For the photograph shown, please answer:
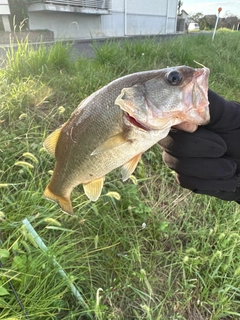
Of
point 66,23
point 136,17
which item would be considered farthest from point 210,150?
point 136,17

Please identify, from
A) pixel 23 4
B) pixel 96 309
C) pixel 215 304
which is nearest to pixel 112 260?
pixel 96 309

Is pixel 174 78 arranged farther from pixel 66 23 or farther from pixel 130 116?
pixel 66 23

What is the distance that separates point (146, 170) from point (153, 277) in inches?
42.2

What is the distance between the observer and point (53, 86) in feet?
10.9

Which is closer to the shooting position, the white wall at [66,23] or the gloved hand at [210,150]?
the gloved hand at [210,150]

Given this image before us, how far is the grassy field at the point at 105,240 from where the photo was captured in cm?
169

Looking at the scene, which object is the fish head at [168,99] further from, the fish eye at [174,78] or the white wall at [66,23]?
the white wall at [66,23]

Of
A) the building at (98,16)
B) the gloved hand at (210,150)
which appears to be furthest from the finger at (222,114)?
the building at (98,16)

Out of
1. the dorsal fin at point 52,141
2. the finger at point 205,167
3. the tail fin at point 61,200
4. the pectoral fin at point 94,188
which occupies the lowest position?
the tail fin at point 61,200

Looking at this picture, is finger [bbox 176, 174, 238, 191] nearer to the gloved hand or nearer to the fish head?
the gloved hand

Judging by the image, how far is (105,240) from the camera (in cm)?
218

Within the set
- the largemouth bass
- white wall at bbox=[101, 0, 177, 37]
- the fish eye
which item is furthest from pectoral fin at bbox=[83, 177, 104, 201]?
white wall at bbox=[101, 0, 177, 37]

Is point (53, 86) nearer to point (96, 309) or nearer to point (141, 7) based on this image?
point (96, 309)

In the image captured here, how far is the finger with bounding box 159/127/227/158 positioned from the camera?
4.29ft
